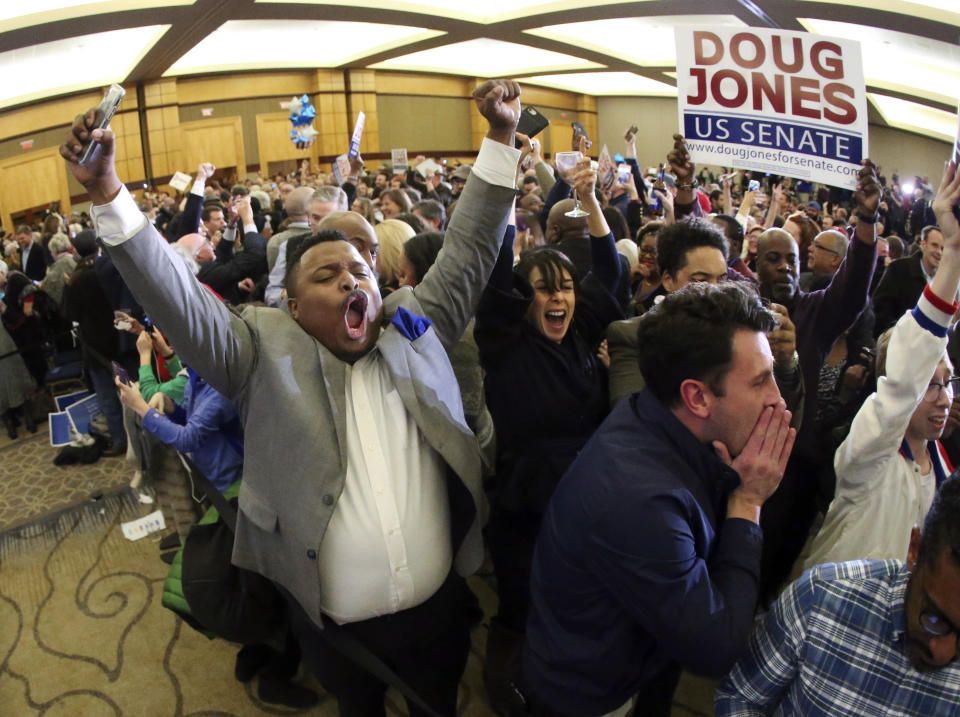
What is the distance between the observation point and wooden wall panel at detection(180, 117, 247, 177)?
17141mm

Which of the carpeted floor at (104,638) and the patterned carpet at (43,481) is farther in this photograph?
the patterned carpet at (43,481)

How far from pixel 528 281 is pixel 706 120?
1477 mm

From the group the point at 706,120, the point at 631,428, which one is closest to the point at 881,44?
the point at 706,120

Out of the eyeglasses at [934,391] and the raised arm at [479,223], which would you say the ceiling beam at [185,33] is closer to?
the raised arm at [479,223]

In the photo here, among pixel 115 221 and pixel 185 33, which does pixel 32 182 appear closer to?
pixel 185 33

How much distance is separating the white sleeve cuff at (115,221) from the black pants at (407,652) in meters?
0.96

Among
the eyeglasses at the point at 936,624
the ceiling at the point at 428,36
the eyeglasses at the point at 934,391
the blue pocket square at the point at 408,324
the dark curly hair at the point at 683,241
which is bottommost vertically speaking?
the eyeglasses at the point at 936,624

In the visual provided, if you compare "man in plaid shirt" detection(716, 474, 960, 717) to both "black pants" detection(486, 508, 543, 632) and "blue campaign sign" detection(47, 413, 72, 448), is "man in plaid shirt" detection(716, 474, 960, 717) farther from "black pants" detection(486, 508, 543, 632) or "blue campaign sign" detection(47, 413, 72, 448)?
"blue campaign sign" detection(47, 413, 72, 448)

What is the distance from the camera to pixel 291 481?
1.44m

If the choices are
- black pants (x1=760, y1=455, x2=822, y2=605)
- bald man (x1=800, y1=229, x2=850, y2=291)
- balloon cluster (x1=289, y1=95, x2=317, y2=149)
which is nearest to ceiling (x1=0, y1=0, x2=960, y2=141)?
balloon cluster (x1=289, y1=95, x2=317, y2=149)

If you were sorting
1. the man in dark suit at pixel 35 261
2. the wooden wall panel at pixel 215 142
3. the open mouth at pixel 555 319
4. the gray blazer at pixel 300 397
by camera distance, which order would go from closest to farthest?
1. the gray blazer at pixel 300 397
2. the open mouth at pixel 555 319
3. the man in dark suit at pixel 35 261
4. the wooden wall panel at pixel 215 142

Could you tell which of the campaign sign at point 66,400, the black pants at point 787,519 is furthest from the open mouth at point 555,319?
the campaign sign at point 66,400

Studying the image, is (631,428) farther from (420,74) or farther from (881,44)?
Answer: (420,74)

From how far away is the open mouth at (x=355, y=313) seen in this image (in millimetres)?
1518
